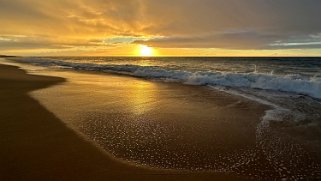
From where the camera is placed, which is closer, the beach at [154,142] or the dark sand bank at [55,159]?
the dark sand bank at [55,159]

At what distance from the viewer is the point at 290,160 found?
218 inches

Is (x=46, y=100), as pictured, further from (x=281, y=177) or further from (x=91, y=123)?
(x=281, y=177)

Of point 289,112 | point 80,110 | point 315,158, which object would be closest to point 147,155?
point 315,158

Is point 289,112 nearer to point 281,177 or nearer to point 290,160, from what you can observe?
point 290,160

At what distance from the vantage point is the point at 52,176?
4645mm

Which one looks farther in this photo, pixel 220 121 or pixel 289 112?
pixel 289 112

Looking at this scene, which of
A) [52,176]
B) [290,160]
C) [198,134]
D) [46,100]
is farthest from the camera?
[46,100]

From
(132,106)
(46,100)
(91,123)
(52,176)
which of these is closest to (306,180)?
(52,176)

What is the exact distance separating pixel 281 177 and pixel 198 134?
245cm

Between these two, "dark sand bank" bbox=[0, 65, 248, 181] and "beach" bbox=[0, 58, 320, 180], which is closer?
"dark sand bank" bbox=[0, 65, 248, 181]

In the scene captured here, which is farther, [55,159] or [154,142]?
[154,142]

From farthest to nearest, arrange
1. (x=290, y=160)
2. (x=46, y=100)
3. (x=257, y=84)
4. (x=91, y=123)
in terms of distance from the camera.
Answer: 1. (x=257, y=84)
2. (x=46, y=100)
3. (x=91, y=123)
4. (x=290, y=160)

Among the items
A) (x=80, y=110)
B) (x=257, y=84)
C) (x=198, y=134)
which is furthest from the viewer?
(x=257, y=84)

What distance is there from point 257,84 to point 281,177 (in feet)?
44.8
